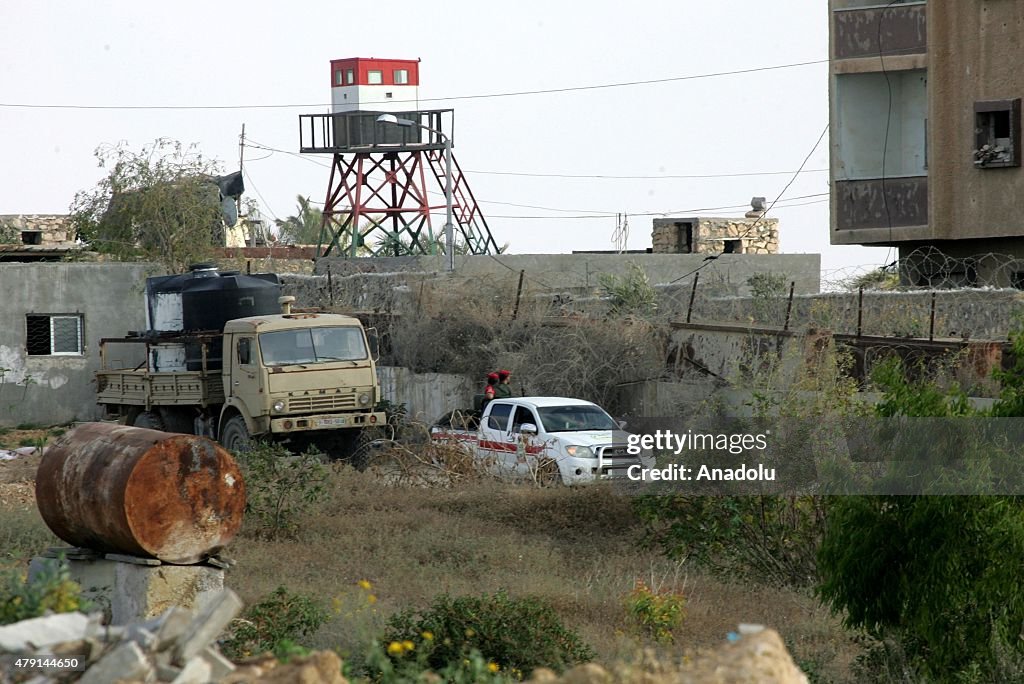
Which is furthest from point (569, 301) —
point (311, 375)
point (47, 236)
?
point (47, 236)

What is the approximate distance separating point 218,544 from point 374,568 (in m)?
2.65

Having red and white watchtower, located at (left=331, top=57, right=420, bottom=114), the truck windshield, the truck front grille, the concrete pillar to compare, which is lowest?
the concrete pillar

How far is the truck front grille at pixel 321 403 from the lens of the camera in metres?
19.6

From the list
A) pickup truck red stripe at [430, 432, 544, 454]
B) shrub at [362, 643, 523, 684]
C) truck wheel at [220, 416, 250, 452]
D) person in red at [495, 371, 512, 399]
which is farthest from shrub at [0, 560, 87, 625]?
person in red at [495, 371, 512, 399]

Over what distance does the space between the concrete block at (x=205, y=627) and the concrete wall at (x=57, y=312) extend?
22665mm

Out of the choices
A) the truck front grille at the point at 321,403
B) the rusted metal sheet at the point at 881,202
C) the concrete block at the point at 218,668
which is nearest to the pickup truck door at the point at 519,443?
the truck front grille at the point at 321,403

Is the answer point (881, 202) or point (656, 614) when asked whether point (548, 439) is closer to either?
point (656, 614)

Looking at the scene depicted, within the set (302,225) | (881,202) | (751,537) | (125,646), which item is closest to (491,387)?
(751,537)

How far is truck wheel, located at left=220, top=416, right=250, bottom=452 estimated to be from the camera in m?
20.0

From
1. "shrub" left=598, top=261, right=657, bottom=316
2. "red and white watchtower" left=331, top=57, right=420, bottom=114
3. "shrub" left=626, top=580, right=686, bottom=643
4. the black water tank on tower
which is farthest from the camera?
"red and white watchtower" left=331, top=57, right=420, bottom=114

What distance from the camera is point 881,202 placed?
27469 millimetres

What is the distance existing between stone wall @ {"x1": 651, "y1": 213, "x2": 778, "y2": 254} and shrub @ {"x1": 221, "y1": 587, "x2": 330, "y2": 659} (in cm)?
2947

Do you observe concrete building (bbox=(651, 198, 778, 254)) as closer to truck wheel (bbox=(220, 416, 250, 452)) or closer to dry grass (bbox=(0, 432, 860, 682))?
truck wheel (bbox=(220, 416, 250, 452))

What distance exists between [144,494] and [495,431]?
901 cm
